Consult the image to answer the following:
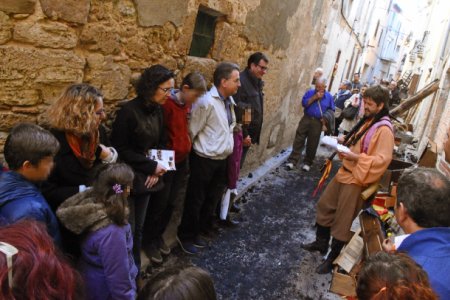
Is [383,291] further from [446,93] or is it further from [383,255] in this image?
[446,93]

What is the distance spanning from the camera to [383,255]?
4.68 feet

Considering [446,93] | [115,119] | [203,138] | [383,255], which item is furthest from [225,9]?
[446,93]

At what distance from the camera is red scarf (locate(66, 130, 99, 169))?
2174 mm

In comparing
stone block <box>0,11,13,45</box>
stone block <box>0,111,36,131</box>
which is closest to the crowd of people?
stone block <box>0,111,36,131</box>

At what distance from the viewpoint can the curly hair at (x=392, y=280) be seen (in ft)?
4.09

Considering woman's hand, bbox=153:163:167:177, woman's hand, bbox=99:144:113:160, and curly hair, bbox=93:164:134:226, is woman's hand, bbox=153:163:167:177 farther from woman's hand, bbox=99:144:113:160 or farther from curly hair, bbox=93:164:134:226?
curly hair, bbox=93:164:134:226

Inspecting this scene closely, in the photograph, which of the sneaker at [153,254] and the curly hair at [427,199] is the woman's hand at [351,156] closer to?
the curly hair at [427,199]

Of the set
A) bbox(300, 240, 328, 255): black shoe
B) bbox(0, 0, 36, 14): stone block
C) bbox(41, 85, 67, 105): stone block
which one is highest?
bbox(0, 0, 36, 14): stone block

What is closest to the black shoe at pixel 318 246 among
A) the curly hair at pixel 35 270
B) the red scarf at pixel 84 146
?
the red scarf at pixel 84 146

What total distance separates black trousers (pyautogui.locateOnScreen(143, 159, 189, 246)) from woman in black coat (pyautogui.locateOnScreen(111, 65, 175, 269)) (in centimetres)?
30

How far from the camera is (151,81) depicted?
2672 millimetres

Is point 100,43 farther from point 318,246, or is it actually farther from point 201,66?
point 318,246

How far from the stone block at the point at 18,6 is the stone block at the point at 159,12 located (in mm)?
819

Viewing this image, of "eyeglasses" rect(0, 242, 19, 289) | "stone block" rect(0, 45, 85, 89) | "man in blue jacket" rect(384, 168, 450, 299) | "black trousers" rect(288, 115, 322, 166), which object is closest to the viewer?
"eyeglasses" rect(0, 242, 19, 289)
